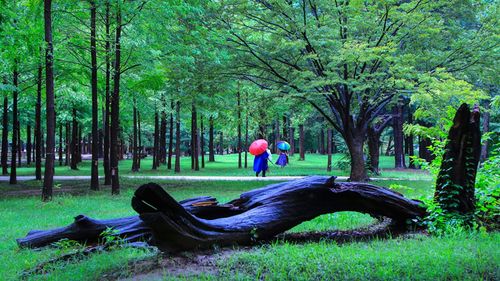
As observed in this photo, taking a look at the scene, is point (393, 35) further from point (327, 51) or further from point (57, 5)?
point (57, 5)

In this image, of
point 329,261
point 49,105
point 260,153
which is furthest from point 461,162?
point 260,153

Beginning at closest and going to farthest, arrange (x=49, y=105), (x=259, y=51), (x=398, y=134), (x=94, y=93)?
(x=49, y=105) < (x=94, y=93) < (x=259, y=51) < (x=398, y=134)

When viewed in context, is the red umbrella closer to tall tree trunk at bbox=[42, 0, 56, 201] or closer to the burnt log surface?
tall tree trunk at bbox=[42, 0, 56, 201]

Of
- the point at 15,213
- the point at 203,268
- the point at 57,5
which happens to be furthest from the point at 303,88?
the point at 203,268

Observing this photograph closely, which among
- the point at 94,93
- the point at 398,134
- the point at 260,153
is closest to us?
the point at 94,93

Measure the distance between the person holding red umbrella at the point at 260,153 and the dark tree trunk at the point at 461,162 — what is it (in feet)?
48.2

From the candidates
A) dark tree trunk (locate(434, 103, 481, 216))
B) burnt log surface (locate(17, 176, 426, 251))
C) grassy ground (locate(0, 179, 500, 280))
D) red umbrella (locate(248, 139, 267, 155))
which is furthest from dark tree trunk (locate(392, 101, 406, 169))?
grassy ground (locate(0, 179, 500, 280))

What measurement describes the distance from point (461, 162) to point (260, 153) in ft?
51.0

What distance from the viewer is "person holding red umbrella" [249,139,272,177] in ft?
70.0

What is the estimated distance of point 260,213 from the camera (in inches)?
237

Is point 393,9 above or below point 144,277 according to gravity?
above

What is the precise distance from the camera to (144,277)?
14.5ft

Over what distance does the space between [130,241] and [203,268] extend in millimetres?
1946

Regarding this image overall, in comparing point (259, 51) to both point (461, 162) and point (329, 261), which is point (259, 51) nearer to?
point (461, 162)
